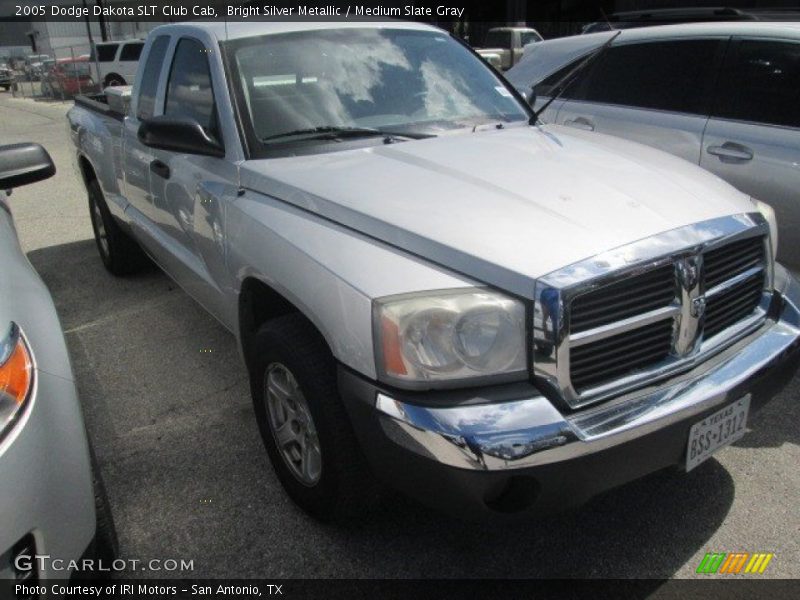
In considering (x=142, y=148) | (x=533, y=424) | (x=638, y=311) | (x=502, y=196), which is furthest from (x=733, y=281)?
(x=142, y=148)

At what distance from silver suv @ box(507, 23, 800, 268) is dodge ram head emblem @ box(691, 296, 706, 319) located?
1.83 meters

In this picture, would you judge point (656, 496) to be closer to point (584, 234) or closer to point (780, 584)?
point (780, 584)

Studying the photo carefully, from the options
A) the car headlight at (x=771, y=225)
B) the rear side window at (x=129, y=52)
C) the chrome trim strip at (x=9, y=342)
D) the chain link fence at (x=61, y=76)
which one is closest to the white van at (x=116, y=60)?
the rear side window at (x=129, y=52)

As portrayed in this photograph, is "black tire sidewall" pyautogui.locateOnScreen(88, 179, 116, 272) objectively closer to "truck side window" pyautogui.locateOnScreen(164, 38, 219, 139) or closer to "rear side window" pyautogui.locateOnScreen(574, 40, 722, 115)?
"truck side window" pyautogui.locateOnScreen(164, 38, 219, 139)

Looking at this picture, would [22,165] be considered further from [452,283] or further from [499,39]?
[499,39]

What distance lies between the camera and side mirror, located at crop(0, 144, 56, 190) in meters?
2.62

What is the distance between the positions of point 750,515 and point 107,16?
125 feet

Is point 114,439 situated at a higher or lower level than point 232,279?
lower

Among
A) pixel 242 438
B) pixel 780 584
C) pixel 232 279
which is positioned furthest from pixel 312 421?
pixel 780 584

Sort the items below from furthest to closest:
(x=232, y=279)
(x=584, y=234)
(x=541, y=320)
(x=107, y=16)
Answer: (x=107, y=16) < (x=232, y=279) < (x=584, y=234) < (x=541, y=320)

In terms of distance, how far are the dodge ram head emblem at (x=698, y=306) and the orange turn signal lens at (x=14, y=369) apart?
192 centimetres

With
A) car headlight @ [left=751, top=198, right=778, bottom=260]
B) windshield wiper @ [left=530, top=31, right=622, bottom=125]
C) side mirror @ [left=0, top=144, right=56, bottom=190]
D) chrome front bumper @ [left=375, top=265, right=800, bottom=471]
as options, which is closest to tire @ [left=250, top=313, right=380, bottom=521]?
chrome front bumper @ [left=375, top=265, right=800, bottom=471]

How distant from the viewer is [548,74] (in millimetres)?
5188

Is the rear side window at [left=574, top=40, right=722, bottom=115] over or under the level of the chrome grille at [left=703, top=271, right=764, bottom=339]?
over
